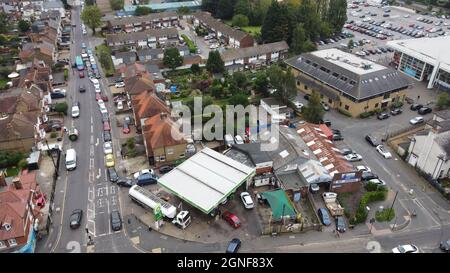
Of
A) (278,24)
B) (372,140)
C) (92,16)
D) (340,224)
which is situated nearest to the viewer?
Answer: (340,224)

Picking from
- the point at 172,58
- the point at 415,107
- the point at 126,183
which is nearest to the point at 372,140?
the point at 415,107

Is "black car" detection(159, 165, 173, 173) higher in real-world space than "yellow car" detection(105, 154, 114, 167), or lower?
lower

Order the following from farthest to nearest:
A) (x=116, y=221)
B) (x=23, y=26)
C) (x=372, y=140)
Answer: (x=23, y=26) → (x=372, y=140) → (x=116, y=221)

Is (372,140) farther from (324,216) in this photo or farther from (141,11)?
(141,11)

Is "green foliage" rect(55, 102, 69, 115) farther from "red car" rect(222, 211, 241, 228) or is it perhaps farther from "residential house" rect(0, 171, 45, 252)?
"red car" rect(222, 211, 241, 228)

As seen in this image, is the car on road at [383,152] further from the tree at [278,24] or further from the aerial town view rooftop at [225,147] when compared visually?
the tree at [278,24]

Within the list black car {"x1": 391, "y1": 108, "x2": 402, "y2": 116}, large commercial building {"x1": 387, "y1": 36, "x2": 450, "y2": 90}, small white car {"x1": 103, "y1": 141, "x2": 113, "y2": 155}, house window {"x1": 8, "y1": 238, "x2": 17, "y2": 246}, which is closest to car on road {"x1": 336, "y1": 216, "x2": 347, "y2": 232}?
black car {"x1": 391, "y1": 108, "x2": 402, "y2": 116}
